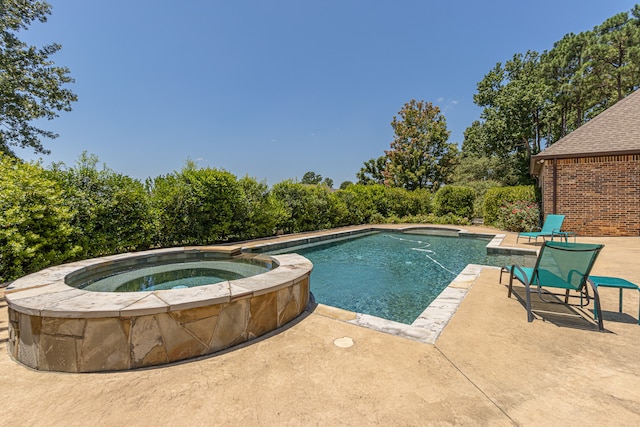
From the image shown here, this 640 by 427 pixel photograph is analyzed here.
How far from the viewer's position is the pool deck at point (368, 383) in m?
1.75

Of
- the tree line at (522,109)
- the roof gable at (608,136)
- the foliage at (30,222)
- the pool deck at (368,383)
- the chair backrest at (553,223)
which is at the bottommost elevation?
the pool deck at (368,383)

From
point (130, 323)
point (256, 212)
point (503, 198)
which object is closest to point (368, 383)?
point (130, 323)

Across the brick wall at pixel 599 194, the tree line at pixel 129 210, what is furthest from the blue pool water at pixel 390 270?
the brick wall at pixel 599 194

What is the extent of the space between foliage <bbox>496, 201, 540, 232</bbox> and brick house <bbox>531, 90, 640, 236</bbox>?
2.91ft

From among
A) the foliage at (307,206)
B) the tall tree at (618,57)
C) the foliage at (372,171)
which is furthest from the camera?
the foliage at (372,171)

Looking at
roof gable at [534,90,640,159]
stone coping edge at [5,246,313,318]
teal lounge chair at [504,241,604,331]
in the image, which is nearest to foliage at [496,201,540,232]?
roof gable at [534,90,640,159]

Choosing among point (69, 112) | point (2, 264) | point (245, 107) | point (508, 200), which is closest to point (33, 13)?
point (69, 112)

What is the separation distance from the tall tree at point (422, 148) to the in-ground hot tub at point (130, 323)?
84.7 feet

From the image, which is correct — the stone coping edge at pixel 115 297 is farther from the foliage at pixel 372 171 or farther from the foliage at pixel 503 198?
the foliage at pixel 372 171

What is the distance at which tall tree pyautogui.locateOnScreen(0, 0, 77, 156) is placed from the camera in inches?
484

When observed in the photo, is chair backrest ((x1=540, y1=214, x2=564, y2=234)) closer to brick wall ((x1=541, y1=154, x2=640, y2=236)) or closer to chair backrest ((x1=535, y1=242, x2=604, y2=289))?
brick wall ((x1=541, y1=154, x2=640, y2=236))

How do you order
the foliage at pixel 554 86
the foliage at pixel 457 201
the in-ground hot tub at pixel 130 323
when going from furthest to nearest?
the foliage at pixel 554 86, the foliage at pixel 457 201, the in-ground hot tub at pixel 130 323

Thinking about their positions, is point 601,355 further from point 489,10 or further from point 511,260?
point 489,10

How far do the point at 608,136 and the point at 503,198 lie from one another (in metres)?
4.22
